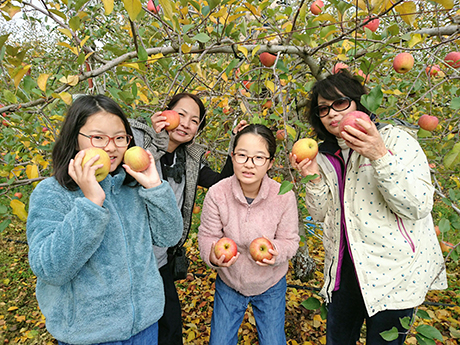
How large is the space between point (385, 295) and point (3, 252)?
199 inches

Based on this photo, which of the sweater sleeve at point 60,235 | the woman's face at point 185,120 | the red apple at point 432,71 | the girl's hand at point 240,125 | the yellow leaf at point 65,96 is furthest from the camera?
the girl's hand at point 240,125

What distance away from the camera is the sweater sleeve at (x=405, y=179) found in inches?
43.8

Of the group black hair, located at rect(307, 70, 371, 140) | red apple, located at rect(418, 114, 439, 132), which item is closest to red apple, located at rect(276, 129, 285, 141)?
black hair, located at rect(307, 70, 371, 140)

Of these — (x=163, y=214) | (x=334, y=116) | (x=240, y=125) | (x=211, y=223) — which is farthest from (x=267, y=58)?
(x=163, y=214)

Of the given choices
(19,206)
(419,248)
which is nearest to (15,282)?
(19,206)

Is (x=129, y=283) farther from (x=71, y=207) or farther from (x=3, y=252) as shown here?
(x=3, y=252)

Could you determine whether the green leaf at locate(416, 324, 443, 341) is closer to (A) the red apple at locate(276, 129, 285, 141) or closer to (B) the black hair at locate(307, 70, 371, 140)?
(B) the black hair at locate(307, 70, 371, 140)

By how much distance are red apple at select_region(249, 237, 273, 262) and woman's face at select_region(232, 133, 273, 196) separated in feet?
1.03

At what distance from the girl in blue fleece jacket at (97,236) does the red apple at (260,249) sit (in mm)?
403

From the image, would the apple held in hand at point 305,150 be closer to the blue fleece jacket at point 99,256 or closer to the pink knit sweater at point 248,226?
the pink knit sweater at point 248,226

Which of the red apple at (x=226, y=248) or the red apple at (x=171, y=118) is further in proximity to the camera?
the red apple at (x=171, y=118)

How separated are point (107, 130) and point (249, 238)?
92 cm

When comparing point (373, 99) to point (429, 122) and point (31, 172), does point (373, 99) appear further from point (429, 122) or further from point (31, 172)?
point (31, 172)

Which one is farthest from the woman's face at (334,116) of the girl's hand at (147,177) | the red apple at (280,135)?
the girl's hand at (147,177)
